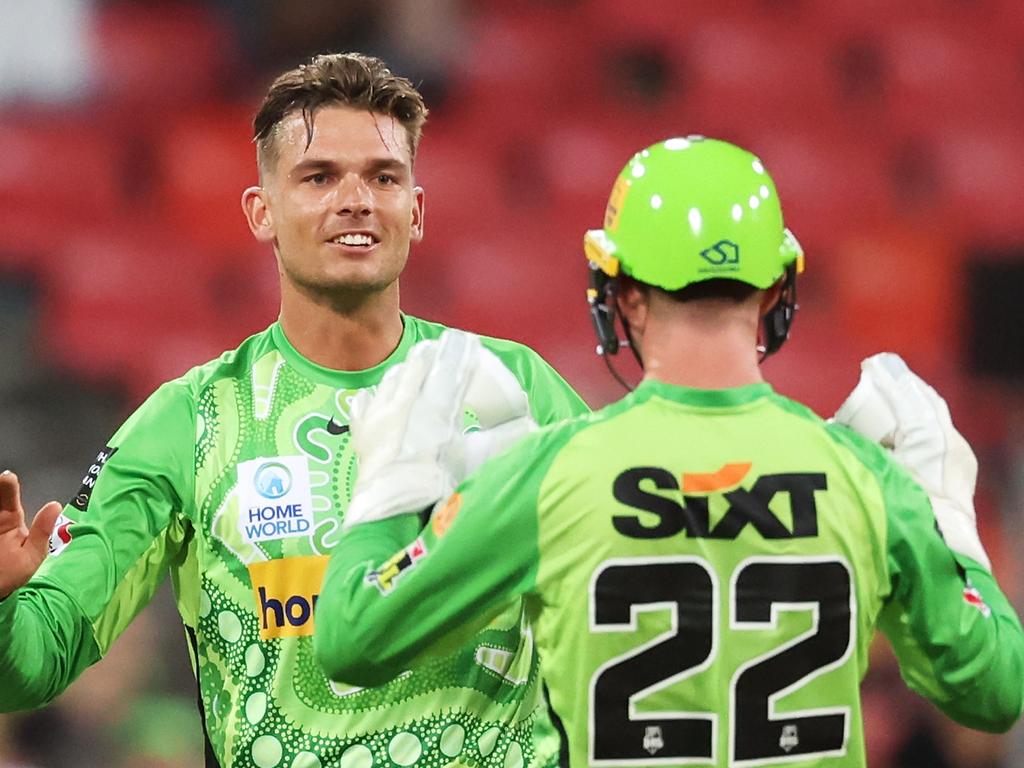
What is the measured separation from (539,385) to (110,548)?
3.02 ft

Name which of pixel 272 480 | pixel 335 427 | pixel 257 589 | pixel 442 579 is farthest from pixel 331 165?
pixel 442 579

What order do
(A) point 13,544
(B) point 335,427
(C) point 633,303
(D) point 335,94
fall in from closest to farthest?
(C) point 633,303 < (A) point 13,544 < (B) point 335,427 < (D) point 335,94

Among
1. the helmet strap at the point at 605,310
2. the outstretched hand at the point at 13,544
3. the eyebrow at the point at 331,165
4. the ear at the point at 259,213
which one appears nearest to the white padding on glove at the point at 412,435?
the helmet strap at the point at 605,310

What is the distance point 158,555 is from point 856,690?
4.78ft

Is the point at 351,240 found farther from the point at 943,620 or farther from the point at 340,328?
the point at 943,620

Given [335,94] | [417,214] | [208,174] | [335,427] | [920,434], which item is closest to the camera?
[920,434]

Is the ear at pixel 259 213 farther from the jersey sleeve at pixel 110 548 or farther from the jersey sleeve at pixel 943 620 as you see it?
the jersey sleeve at pixel 943 620

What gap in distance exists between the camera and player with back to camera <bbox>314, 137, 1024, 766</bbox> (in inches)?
94.6

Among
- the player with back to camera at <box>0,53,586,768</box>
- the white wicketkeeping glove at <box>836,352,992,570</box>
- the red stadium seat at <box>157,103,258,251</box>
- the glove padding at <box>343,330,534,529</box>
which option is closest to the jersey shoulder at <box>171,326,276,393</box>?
the player with back to camera at <box>0,53,586,768</box>

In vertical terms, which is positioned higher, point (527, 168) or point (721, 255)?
point (527, 168)

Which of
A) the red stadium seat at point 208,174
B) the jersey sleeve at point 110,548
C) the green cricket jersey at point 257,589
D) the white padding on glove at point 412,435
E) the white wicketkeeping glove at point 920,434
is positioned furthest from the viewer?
the red stadium seat at point 208,174

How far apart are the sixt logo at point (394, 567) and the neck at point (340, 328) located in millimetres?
1036

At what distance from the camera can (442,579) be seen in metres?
2.40

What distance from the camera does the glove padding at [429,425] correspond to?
253 centimetres
